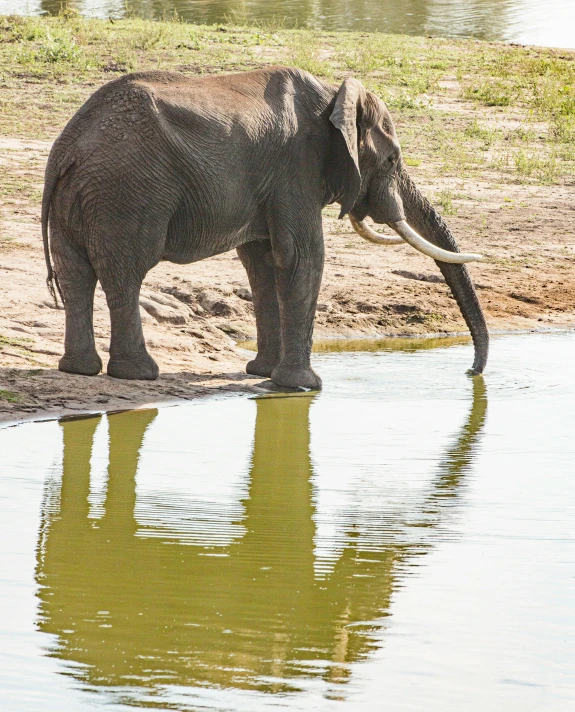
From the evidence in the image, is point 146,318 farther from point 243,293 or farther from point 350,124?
point 350,124

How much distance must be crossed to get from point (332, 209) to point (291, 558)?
841cm

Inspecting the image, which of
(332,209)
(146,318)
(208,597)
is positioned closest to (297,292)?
(146,318)

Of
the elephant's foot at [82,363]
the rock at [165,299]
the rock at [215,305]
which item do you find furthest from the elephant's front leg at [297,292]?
the rock at [215,305]

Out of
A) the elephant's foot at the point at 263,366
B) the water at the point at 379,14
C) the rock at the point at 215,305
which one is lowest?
the elephant's foot at the point at 263,366

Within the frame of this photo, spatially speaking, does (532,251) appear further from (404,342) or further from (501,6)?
(501,6)

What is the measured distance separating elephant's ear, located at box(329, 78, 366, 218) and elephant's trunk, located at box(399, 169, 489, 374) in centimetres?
63

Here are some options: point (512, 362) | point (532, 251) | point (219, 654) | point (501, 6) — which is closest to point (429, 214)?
point (512, 362)

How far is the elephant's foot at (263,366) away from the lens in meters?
8.23

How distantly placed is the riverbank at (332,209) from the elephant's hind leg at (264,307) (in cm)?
19

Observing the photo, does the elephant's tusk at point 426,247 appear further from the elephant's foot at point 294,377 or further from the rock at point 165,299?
the rock at point 165,299

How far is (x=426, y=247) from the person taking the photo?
27.8ft

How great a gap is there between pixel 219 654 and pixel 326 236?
855 centimetres

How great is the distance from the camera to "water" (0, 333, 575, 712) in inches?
139

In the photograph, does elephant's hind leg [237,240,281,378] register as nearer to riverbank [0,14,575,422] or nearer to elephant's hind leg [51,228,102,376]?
riverbank [0,14,575,422]
